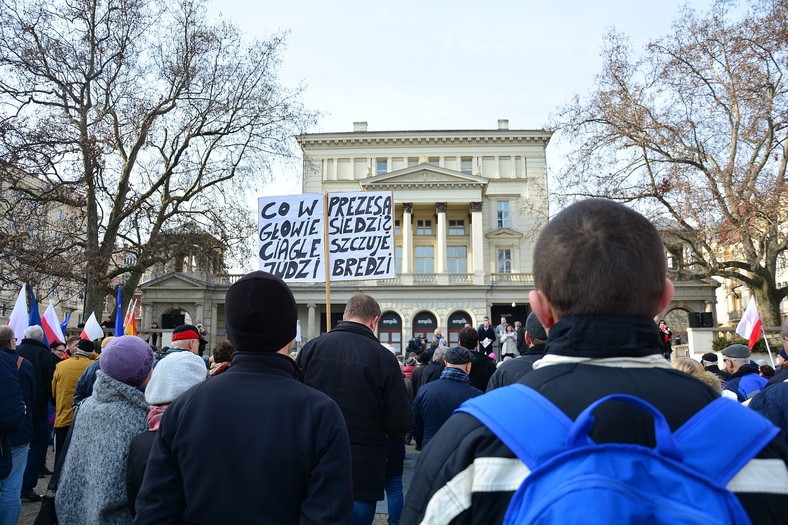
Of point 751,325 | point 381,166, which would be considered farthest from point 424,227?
point 751,325

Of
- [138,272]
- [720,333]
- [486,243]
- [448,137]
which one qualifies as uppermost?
[448,137]

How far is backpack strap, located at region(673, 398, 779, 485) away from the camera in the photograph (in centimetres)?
134

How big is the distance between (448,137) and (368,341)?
2077 inches

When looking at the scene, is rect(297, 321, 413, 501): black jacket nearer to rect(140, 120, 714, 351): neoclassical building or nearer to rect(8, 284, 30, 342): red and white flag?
rect(8, 284, 30, 342): red and white flag

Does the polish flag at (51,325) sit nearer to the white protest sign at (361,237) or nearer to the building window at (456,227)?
the white protest sign at (361,237)

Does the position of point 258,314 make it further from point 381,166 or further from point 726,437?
point 381,166

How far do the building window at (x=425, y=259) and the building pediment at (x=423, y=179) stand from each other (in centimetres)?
568

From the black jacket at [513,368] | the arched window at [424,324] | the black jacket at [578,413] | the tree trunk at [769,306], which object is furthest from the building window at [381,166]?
the black jacket at [578,413]

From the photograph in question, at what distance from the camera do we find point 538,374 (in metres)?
1.54

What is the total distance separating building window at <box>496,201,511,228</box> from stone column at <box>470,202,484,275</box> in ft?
10.1

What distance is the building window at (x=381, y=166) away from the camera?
2230 inches

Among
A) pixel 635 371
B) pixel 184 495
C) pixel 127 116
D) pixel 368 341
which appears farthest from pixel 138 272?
pixel 635 371

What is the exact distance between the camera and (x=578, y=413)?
141cm

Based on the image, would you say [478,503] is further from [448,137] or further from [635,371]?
[448,137]
